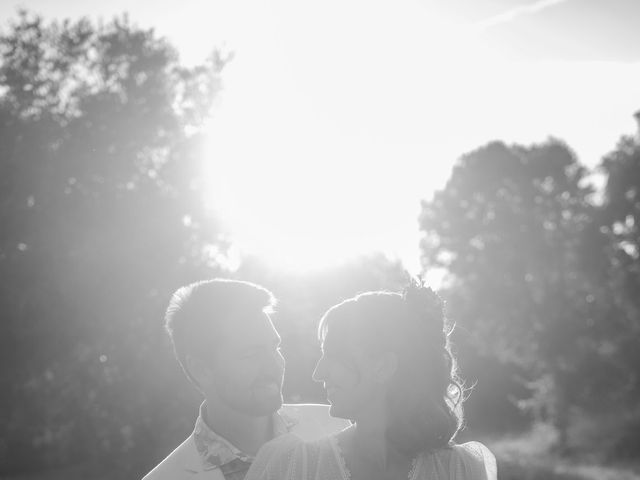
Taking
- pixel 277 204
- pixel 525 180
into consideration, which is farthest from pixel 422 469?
pixel 525 180

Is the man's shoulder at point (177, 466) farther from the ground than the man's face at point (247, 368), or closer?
closer

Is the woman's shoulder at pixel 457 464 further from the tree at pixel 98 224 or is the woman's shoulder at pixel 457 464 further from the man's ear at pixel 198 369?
the tree at pixel 98 224

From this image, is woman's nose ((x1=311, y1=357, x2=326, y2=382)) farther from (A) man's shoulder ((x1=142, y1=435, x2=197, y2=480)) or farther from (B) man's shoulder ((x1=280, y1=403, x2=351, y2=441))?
(B) man's shoulder ((x1=280, y1=403, x2=351, y2=441))

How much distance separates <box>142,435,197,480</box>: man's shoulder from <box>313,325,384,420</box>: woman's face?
102cm

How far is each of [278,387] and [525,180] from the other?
3317 centimetres

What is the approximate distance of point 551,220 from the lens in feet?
116

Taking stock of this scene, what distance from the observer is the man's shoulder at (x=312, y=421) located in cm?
467

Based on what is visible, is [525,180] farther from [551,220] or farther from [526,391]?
[526,391]

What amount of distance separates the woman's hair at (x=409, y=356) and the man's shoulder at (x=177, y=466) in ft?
3.58

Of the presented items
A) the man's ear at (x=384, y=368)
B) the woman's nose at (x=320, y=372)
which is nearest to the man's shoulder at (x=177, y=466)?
the woman's nose at (x=320, y=372)

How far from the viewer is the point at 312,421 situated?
4.81 m

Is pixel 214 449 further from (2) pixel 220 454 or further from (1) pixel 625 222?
(1) pixel 625 222

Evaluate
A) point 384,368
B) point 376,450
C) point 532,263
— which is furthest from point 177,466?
point 532,263

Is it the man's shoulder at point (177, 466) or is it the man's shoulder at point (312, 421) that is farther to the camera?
the man's shoulder at point (312, 421)
